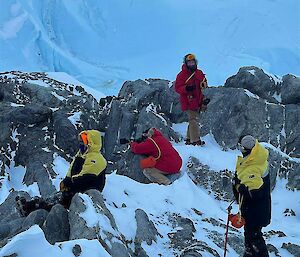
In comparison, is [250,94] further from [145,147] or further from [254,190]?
[254,190]

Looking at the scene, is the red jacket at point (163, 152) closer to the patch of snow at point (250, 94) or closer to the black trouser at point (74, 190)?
the black trouser at point (74, 190)

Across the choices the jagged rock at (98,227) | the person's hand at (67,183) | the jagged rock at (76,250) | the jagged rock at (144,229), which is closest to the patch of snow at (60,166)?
the person's hand at (67,183)

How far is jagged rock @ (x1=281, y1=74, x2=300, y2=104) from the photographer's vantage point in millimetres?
11016

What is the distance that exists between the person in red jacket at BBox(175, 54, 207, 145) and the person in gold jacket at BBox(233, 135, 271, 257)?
409 cm

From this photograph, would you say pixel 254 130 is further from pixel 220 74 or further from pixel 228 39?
pixel 228 39

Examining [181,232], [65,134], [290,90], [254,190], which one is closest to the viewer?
[254,190]

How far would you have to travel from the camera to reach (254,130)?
10.3 m

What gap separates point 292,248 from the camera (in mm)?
6223

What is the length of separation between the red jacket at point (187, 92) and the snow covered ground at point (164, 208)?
2.52 ft

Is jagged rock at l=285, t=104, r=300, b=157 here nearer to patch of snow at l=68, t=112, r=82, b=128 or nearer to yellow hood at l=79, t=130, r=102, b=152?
patch of snow at l=68, t=112, r=82, b=128

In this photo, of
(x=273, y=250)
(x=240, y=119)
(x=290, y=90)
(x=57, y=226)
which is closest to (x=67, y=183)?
(x=57, y=226)

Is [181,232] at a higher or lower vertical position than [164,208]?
lower

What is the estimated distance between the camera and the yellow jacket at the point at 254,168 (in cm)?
508

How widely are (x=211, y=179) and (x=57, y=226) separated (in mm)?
4202
